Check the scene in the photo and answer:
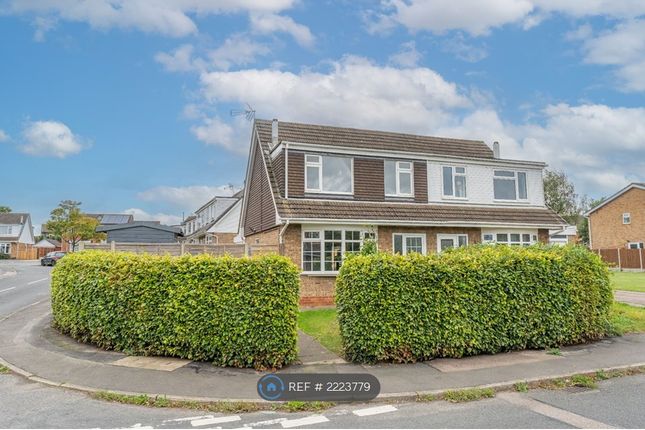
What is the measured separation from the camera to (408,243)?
55.8ft

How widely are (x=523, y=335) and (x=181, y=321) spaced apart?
21.1 ft

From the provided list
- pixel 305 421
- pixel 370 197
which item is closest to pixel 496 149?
pixel 370 197

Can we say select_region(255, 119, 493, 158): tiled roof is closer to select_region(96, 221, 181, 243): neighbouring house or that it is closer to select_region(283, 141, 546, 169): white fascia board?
select_region(283, 141, 546, 169): white fascia board

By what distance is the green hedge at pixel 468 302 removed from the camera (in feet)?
25.2

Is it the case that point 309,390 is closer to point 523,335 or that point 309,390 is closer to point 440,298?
point 440,298

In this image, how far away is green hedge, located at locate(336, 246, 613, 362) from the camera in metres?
7.70

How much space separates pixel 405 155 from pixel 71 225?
51.5m

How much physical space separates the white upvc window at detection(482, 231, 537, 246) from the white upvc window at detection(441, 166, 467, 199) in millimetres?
1995

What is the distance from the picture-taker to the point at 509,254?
874 centimetres

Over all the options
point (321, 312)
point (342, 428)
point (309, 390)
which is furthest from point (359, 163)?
point (342, 428)

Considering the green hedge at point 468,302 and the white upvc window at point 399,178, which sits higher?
the white upvc window at point 399,178

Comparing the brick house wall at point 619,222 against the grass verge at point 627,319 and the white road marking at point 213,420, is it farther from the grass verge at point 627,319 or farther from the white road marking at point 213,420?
the white road marking at point 213,420

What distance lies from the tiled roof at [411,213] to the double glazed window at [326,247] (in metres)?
0.75

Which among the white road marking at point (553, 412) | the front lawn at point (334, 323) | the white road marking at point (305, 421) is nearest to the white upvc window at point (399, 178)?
the front lawn at point (334, 323)
